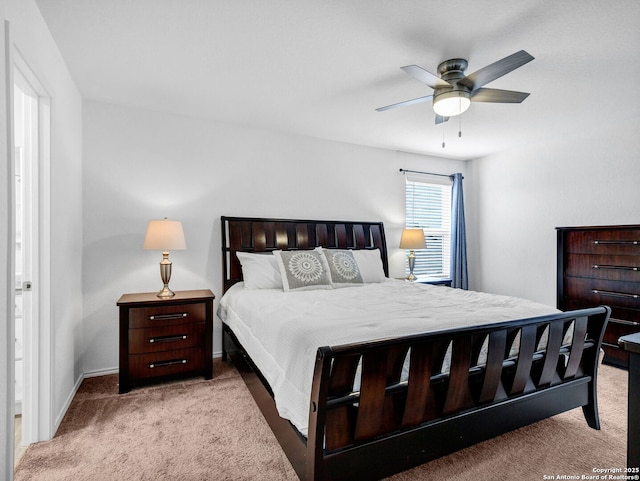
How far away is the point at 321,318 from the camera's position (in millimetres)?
1835

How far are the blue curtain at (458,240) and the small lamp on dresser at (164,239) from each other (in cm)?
376

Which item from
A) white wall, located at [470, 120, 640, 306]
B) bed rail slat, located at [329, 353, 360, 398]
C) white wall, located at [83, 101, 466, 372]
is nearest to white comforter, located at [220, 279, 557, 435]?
bed rail slat, located at [329, 353, 360, 398]

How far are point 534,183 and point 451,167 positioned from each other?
118 centimetres

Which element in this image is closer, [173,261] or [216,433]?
[216,433]

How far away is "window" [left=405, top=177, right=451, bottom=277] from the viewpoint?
4.81m

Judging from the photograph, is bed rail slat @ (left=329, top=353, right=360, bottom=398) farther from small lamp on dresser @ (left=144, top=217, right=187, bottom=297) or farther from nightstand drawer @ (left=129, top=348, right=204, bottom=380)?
small lamp on dresser @ (left=144, top=217, right=187, bottom=297)

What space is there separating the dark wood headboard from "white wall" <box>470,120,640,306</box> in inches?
70.2

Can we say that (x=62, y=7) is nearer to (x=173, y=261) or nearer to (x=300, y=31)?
(x=300, y=31)

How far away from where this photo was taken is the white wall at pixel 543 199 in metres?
3.41

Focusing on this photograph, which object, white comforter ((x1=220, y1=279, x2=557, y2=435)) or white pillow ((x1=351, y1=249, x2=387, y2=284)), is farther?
white pillow ((x1=351, y1=249, x2=387, y2=284))

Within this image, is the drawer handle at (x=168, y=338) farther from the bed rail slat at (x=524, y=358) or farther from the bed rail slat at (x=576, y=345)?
the bed rail slat at (x=576, y=345)

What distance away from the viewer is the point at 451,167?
5.06 metres

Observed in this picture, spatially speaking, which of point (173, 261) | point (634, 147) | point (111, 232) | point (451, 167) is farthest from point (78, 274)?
point (634, 147)

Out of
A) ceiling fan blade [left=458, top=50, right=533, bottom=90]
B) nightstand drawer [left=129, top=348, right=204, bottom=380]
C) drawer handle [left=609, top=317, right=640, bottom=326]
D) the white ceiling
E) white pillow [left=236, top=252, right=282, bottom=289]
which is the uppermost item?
the white ceiling
